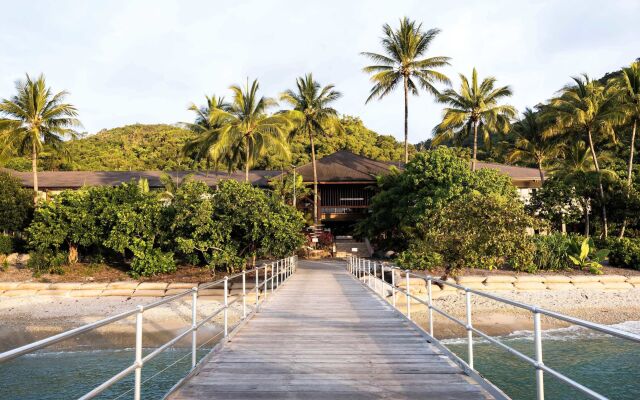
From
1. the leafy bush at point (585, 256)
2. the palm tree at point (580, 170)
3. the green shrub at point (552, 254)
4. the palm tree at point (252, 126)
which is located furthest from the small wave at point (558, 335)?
the palm tree at point (252, 126)

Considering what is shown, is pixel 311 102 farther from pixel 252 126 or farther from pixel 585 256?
pixel 585 256

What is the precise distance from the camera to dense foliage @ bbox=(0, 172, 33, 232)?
23.1m

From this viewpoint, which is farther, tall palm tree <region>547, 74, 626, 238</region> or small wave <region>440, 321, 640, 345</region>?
tall palm tree <region>547, 74, 626, 238</region>

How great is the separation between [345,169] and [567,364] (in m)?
24.9

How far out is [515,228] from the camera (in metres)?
16.6

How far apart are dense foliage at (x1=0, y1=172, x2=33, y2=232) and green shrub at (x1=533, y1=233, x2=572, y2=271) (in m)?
24.5

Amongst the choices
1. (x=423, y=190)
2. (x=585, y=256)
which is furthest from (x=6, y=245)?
(x=585, y=256)

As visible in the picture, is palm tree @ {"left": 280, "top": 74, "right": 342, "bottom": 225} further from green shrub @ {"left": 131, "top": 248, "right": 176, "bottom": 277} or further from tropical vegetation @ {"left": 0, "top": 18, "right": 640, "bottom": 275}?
green shrub @ {"left": 131, "top": 248, "right": 176, "bottom": 277}

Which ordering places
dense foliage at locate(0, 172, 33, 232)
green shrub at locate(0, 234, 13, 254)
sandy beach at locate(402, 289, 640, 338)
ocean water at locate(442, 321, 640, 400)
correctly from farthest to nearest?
green shrub at locate(0, 234, 13, 254), dense foliage at locate(0, 172, 33, 232), sandy beach at locate(402, 289, 640, 338), ocean water at locate(442, 321, 640, 400)

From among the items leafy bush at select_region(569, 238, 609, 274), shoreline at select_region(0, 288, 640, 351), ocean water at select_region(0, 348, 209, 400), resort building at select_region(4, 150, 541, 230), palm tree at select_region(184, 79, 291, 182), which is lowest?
ocean water at select_region(0, 348, 209, 400)

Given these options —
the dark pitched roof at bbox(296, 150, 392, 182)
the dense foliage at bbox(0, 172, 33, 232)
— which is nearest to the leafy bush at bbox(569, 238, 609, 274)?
the dark pitched roof at bbox(296, 150, 392, 182)

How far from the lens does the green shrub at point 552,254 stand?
2119 centimetres

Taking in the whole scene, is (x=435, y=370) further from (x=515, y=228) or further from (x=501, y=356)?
(x=515, y=228)

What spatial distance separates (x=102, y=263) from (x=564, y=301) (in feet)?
66.6
